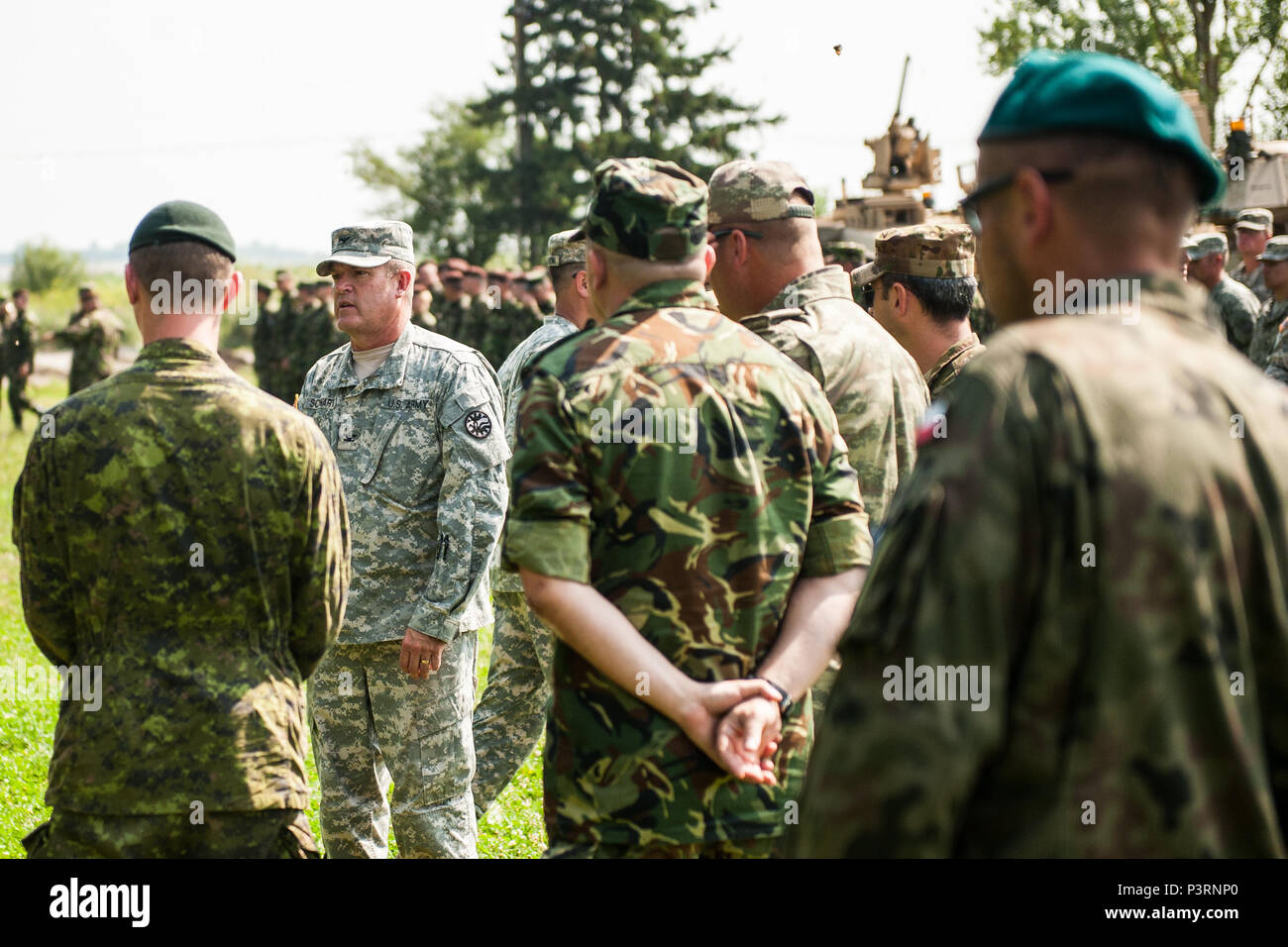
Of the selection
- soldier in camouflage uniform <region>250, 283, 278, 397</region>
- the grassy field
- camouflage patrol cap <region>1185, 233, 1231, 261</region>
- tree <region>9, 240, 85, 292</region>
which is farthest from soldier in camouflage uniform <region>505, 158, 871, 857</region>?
tree <region>9, 240, 85, 292</region>

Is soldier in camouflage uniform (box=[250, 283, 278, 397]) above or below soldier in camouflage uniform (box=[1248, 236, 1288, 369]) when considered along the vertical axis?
above

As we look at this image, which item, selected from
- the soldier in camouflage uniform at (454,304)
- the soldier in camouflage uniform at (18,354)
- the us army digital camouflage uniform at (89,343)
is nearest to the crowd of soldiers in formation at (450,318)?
the soldier in camouflage uniform at (454,304)

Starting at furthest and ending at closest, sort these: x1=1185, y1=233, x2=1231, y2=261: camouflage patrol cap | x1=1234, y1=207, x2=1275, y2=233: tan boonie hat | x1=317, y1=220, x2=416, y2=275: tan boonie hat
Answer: x1=1234, y1=207, x2=1275, y2=233: tan boonie hat
x1=1185, y1=233, x2=1231, y2=261: camouflage patrol cap
x1=317, y1=220, x2=416, y2=275: tan boonie hat

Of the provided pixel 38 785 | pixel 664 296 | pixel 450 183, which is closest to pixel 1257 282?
pixel 38 785

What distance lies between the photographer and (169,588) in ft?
10.2

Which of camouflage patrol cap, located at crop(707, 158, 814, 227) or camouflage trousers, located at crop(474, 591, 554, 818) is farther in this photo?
camouflage trousers, located at crop(474, 591, 554, 818)

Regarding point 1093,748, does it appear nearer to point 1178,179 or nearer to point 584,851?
point 1178,179

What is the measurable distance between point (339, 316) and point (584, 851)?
2.97 m

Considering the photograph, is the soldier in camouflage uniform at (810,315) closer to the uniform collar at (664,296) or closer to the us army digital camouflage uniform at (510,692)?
the uniform collar at (664,296)

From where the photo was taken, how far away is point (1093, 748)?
1687 millimetres

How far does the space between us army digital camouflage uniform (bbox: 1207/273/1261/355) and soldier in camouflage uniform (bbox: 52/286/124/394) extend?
16856 mm

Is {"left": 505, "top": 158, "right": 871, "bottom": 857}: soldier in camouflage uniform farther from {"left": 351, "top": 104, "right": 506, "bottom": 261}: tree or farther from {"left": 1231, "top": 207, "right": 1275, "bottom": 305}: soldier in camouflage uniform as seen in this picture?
{"left": 351, "top": 104, "right": 506, "bottom": 261}: tree

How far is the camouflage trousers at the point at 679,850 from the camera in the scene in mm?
2738

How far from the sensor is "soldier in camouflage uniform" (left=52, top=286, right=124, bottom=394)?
21453 millimetres
